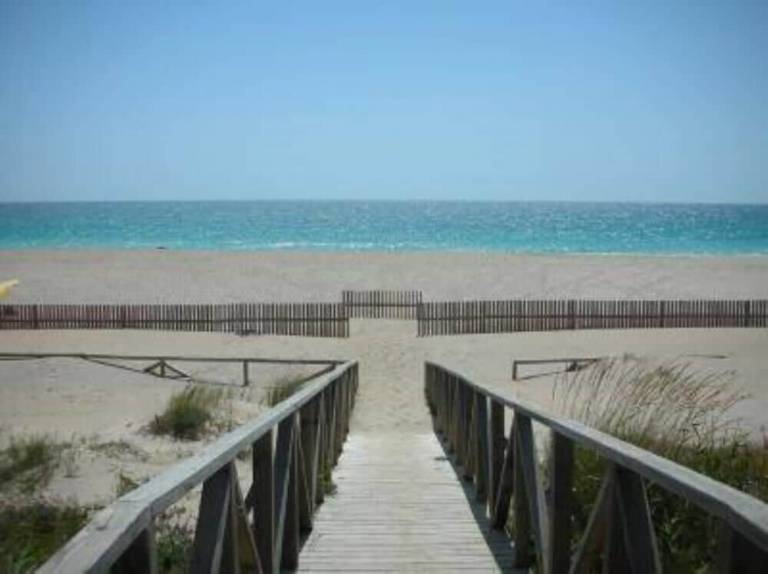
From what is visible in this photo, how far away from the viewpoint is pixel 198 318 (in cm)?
2478

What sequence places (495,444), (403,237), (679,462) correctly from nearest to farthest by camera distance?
(679,462)
(495,444)
(403,237)

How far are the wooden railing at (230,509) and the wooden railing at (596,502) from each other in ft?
4.01

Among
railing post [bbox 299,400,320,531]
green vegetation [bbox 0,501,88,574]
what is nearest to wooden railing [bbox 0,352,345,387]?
green vegetation [bbox 0,501,88,574]

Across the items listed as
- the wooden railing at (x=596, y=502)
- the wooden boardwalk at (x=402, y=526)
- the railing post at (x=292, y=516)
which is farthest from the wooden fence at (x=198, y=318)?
the railing post at (x=292, y=516)

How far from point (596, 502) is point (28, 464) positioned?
23.5 feet

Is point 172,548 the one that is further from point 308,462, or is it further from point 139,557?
point 139,557

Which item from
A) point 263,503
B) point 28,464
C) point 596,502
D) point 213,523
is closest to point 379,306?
point 28,464

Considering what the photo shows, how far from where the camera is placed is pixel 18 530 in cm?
595

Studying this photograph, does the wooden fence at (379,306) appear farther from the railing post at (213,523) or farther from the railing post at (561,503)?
the railing post at (213,523)

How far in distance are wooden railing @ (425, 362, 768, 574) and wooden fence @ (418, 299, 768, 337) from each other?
1825 cm

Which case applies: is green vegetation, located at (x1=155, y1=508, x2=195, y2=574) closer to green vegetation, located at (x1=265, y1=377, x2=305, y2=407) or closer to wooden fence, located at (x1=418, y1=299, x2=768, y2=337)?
green vegetation, located at (x1=265, y1=377, x2=305, y2=407)

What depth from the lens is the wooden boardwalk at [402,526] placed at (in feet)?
15.0

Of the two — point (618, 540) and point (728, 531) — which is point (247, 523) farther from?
point (728, 531)

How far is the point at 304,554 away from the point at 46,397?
1205 cm
